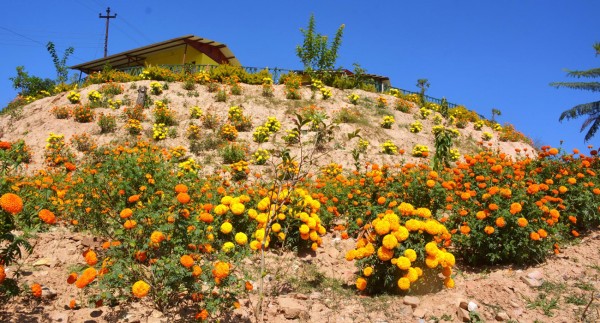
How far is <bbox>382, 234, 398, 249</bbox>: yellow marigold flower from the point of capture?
3.51 m

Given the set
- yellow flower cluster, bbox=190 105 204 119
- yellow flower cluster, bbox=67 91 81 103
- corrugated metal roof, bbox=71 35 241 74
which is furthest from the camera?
corrugated metal roof, bbox=71 35 241 74

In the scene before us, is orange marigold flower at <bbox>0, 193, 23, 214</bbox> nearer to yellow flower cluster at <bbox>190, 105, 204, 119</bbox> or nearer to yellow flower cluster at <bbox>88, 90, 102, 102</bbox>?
yellow flower cluster at <bbox>190, 105, 204, 119</bbox>

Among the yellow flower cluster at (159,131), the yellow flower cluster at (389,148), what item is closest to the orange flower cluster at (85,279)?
the yellow flower cluster at (159,131)

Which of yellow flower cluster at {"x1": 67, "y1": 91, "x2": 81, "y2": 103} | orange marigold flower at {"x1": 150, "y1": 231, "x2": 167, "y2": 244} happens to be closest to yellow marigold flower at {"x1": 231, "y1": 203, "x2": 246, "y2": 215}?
orange marigold flower at {"x1": 150, "y1": 231, "x2": 167, "y2": 244}

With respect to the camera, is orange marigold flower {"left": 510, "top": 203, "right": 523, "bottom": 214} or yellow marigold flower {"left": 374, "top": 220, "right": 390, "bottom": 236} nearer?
yellow marigold flower {"left": 374, "top": 220, "right": 390, "bottom": 236}

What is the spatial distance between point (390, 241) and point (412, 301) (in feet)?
2.02

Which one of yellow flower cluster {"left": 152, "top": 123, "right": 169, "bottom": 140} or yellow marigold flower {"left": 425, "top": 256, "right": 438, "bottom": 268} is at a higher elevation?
yellow flower cluster {"left": 152, "top": 123, "right": 169, "bottom": 140}

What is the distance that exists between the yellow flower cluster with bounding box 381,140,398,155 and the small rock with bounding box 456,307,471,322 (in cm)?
927

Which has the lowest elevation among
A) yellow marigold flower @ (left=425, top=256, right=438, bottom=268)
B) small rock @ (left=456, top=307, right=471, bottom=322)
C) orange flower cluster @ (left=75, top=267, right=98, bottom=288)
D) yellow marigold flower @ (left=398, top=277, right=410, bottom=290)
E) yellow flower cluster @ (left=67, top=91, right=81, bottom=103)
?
small rock @ (left=456, top=307, right=471, bottom=322)

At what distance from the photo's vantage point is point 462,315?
3293 millimetres

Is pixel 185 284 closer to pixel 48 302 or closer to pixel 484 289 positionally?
pixel 48 302

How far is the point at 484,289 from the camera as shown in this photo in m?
3.77

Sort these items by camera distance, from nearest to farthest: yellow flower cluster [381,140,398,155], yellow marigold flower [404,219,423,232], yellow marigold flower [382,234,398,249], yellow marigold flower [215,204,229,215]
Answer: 1. yellow marigold flower [382,234,398,249]
2. yellow marigold flower [404,219,423,232]
3. yellow marigold flower [215,204,229,215]
4. yellow flower cluster [381,140,398,155]

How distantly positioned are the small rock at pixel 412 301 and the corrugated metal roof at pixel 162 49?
21.4 meters
